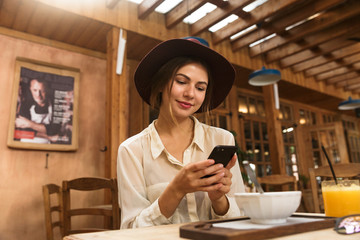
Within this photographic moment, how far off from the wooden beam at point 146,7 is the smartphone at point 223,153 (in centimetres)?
309

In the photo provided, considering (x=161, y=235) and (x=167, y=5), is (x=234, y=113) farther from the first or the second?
(x=161, y=235)

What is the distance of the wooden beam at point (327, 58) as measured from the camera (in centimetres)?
539

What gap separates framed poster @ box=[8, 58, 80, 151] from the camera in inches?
147

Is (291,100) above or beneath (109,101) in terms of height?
above

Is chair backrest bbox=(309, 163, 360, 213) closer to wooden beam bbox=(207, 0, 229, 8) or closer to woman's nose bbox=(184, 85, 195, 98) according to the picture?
woman's nose bbox=(184, 85, 195, 98)

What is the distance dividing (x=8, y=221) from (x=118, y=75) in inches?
85.8

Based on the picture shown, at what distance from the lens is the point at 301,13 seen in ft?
13.4

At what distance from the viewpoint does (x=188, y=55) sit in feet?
4.27

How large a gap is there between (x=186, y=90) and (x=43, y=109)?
3.28 m

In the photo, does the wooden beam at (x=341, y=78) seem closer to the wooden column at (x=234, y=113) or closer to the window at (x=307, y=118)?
the window at (x=307, y=118)

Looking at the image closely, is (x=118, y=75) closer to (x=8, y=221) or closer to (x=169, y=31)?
(x=169, y=31)

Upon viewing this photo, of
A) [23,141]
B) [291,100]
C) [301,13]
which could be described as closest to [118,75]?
[23,141]

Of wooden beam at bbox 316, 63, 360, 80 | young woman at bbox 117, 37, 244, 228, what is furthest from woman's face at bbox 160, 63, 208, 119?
wooden beam at bbox 316, 63, 360, 80

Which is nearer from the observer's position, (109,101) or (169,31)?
(109,101)
